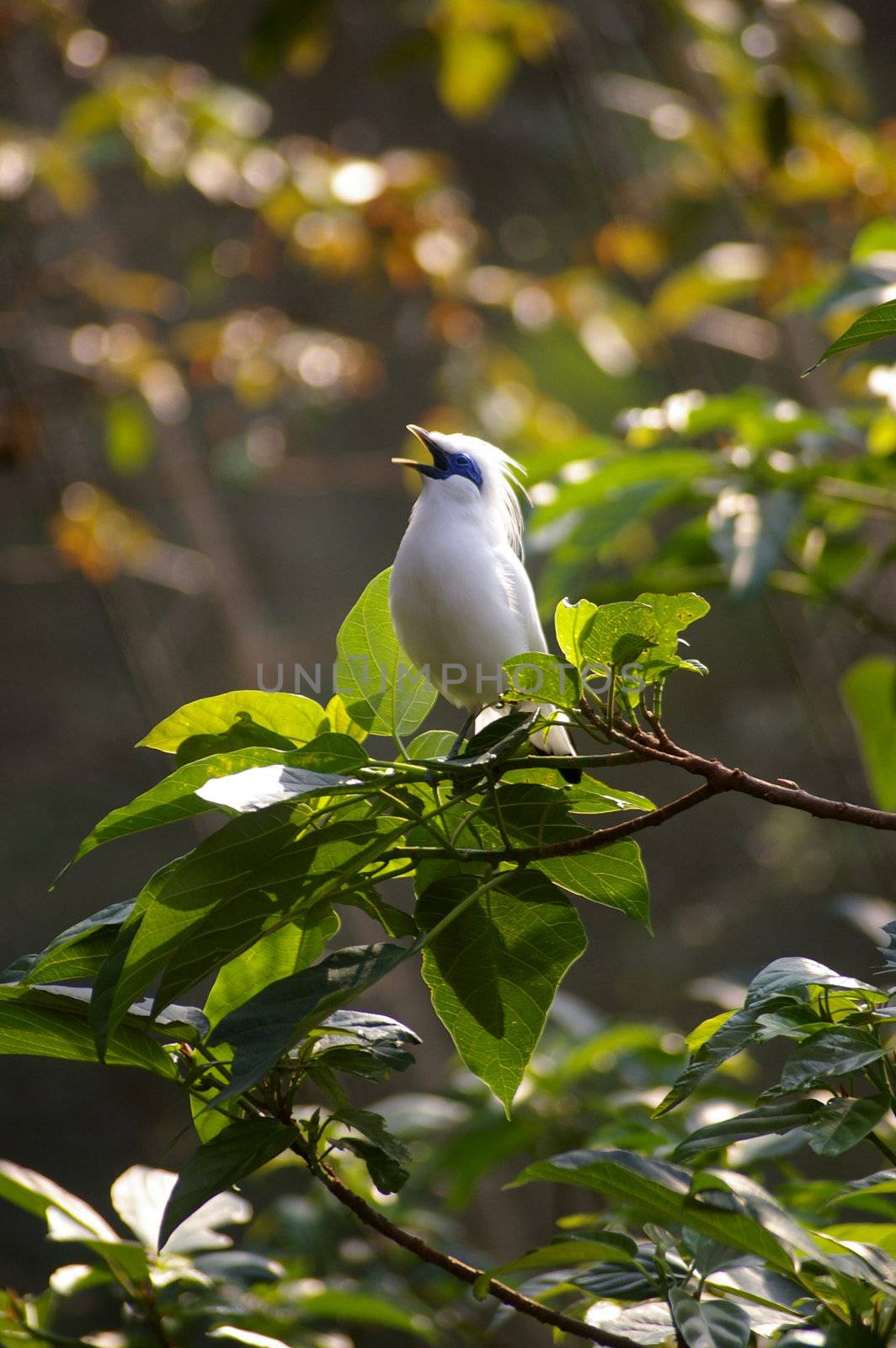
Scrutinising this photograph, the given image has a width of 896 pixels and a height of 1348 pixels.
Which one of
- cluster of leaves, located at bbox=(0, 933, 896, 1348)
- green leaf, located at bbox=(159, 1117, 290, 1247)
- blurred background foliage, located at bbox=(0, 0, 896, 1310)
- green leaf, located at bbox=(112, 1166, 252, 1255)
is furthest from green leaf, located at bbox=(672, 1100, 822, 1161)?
blurred background foliage, located at bbox=(0, 0, 896, 1310)

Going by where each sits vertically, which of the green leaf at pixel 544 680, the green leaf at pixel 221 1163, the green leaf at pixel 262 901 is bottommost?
the green leaf at pixel 221 1163

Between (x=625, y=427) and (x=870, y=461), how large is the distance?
278 mm

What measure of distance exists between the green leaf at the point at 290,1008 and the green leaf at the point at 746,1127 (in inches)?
7.3

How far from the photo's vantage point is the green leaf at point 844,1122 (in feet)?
2.05

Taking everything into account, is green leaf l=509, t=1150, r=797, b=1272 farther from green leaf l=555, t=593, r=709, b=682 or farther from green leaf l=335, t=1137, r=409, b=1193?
green leaf l=555, t=593, r=709, b=682

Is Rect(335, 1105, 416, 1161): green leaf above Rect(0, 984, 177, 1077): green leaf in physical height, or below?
below

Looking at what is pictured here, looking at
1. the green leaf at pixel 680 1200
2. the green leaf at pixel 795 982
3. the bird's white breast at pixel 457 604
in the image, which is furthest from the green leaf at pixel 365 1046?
the bird's white breast at pixel 457 604

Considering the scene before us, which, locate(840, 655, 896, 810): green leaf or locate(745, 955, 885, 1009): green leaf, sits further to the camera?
locate(840, 655, 896, 810): green leaf

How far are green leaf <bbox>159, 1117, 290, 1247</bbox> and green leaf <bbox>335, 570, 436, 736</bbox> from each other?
26 cm

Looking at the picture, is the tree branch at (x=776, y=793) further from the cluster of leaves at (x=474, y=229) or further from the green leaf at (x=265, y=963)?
the cluster of leaves at (x=474, y=229)

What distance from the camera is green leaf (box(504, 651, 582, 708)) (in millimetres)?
664

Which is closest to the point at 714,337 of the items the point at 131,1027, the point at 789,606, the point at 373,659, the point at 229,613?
the point at 789,606

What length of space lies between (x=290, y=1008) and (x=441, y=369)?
335 cm

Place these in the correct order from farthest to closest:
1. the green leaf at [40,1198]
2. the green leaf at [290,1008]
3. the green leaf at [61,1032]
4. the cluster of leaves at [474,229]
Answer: the cluster of leaves at [474,229] < the green leaf at [40,1198] < the green leaf at [61,1032] < the green leaf at [290,1008]
